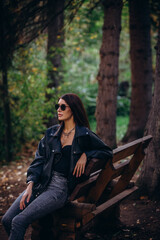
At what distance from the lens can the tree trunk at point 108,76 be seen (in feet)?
20.9

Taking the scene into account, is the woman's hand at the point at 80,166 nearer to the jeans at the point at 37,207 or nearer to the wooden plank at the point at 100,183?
the jeans at the point at 37,207

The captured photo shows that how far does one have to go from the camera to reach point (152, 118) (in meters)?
4.91

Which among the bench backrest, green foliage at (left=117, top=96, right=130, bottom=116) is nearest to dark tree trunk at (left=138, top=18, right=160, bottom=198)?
the bench backrest

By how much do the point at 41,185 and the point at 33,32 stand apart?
183 inches

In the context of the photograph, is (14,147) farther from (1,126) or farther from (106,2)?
(106,2)

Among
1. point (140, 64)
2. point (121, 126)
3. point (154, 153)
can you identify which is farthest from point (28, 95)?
point (121, 126)

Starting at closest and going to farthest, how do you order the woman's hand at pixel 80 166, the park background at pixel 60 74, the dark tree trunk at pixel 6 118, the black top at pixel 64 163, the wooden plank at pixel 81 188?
the wooden plank at pixel 81 188 → the woman's hand at pixel 80 166 → the black top at pixel 64 163 → the park background at pixel 60 74 → the dark tree trunk at pixel 6 118

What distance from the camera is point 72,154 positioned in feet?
10.5

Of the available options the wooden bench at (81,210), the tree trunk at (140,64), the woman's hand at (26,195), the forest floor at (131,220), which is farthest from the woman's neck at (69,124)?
the tree trunk at (140,64)

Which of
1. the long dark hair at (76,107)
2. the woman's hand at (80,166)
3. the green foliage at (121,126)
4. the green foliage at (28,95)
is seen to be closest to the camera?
the woman's hand at (80,166)

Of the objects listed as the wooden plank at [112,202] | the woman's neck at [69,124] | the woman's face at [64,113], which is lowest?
the wooden plank at [112,202]

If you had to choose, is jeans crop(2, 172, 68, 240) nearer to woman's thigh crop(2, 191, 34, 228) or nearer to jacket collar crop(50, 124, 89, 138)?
woman's thigh crop(2, 191, 34, 228)

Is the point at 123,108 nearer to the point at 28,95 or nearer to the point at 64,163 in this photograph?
the point at 28,95

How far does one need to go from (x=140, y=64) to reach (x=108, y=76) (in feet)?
7.23
